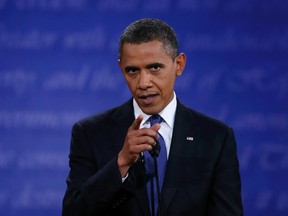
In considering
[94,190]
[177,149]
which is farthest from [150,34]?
[94,190]

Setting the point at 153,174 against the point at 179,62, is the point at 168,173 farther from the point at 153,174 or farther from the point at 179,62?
the point at 179,62

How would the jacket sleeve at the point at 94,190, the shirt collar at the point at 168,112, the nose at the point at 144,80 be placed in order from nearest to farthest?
1. the jacket sleeve at the point at 94,190
2. the nose at the point at 144,80
3. the shirt collar at the point at 168,112

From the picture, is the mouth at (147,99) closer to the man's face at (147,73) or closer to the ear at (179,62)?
the man's face at (147,73)

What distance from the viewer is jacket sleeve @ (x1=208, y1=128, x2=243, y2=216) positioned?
68.0 inches

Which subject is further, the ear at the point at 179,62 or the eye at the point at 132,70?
the ear at the point at 179,62

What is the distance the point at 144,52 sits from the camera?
1750 mm

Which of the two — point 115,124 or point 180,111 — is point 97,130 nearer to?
point 115,124

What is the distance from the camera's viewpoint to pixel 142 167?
1.72 meters

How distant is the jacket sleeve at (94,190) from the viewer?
161 centimetres

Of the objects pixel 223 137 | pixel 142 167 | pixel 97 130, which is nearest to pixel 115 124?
pixel 97 130

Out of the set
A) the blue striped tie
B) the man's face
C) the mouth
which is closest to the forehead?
the man's face

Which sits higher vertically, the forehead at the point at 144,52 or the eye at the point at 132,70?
the forehead at the point at 144,52

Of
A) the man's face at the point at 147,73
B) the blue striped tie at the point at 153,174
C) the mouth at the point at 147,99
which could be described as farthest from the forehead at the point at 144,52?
the blue striped tie at the point at 153,174

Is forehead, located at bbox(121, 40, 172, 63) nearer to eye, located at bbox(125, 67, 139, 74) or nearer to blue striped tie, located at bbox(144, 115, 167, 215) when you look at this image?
eye, located at bbox(125, 67, 139, 74)
